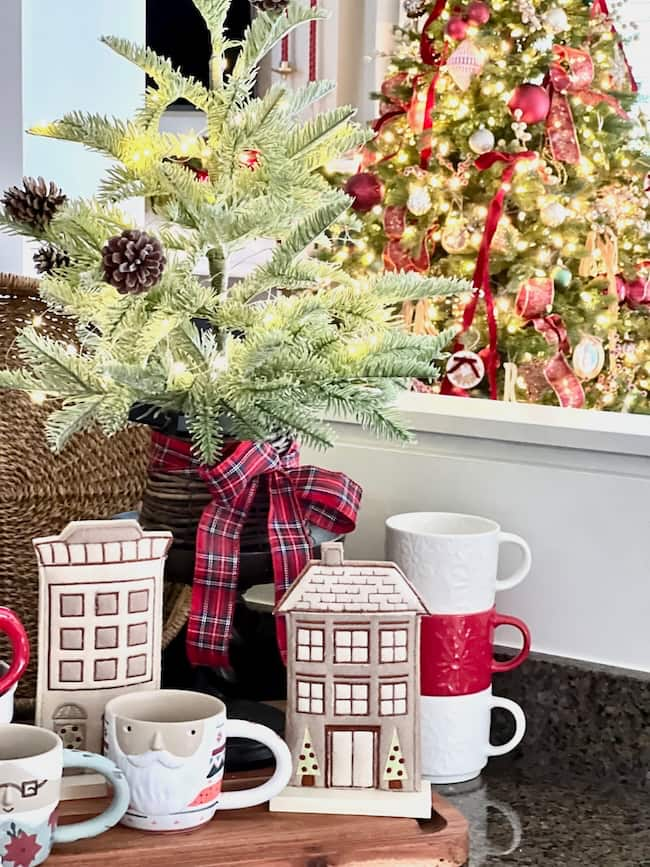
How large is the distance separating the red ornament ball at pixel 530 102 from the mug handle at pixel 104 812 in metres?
2.31

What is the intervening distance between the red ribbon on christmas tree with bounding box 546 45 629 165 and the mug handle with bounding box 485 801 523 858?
2.13m

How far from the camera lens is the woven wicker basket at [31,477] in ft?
3.64

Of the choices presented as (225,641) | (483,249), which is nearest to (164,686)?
(225,641)

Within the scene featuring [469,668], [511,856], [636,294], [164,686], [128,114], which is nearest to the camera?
[511,856]

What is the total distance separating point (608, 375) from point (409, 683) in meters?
2.33

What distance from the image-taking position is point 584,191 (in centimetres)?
299

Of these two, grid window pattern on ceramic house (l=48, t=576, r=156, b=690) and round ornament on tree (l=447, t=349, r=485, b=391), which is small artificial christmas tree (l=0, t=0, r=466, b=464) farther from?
round ornament on tree (l=447, t=349, r=485, b=391)

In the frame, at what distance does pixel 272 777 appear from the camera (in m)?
0.93

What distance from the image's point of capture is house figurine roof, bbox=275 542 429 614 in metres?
0.95

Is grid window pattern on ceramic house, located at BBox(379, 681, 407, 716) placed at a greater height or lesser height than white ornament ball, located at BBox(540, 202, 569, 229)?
lesser

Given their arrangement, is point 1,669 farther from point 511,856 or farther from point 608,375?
point 608,375

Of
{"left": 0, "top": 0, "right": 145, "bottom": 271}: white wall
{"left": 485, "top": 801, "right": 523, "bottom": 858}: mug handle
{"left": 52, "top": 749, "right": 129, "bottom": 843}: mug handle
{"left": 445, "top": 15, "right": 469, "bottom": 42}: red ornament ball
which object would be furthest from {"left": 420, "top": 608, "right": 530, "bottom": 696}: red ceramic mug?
{"left": 445, "top": 15, "right": 469, "bottom": 42}: red ornament ball

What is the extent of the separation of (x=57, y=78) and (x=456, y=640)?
3.30 ft

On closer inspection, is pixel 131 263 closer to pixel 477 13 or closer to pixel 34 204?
pixel 34 204
